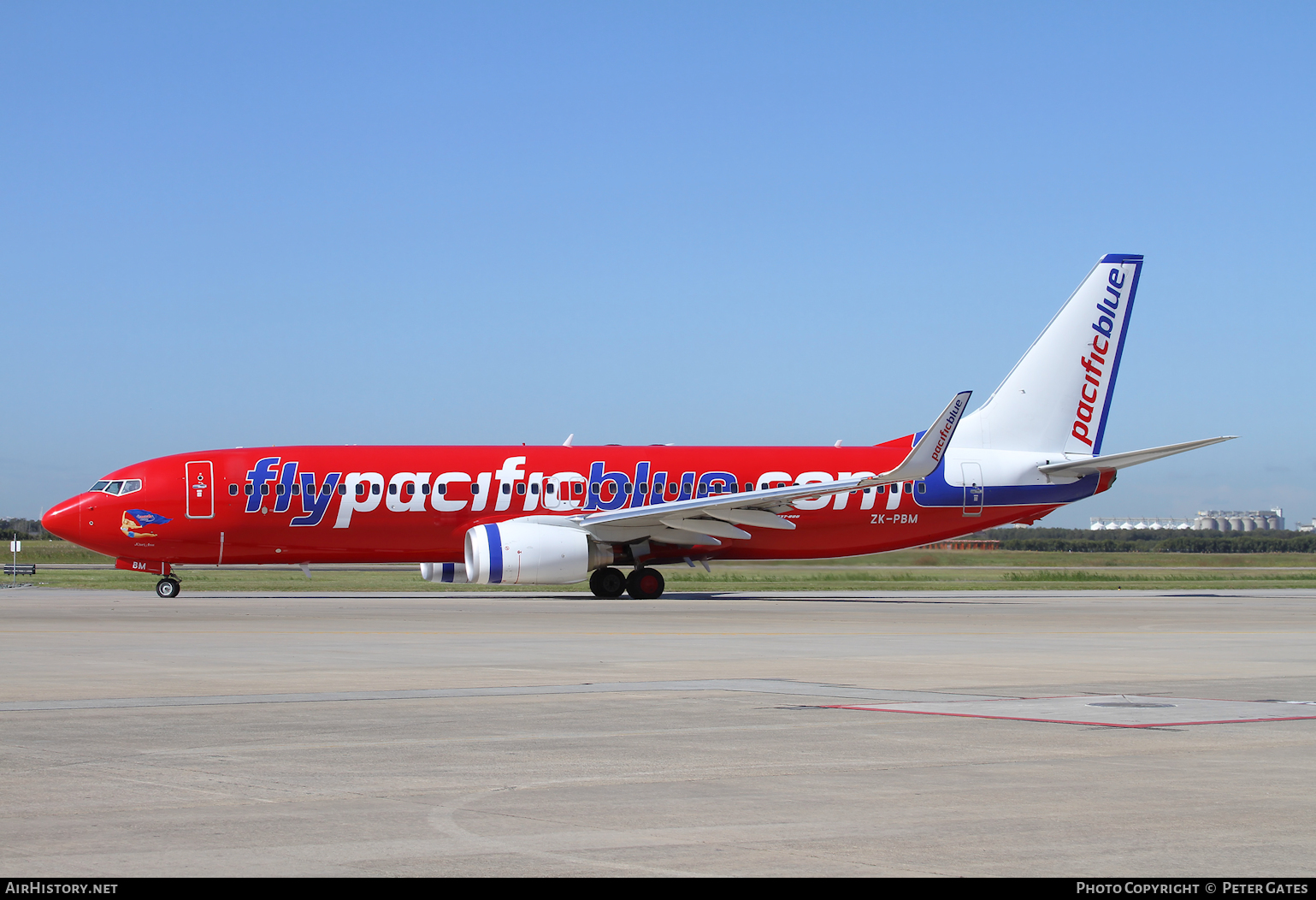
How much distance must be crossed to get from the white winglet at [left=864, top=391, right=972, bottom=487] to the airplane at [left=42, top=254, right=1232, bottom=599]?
0.19 feet

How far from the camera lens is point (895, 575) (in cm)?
5650

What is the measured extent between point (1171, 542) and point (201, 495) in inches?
3712

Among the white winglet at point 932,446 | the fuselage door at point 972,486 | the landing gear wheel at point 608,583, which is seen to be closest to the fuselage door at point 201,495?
the landing gear wheel at point 608,583

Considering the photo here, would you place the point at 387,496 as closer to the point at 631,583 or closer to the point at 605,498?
the point at 605,498

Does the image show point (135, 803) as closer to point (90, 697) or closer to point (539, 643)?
point (90, 697)

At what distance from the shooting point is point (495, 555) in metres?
36.7

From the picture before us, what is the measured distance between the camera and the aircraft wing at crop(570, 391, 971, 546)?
36500 mm

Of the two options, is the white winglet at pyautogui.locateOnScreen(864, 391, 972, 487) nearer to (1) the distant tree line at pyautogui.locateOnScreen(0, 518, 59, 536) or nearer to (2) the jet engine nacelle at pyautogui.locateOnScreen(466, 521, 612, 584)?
(2) the jet engine nacelle at pyautogui.locateOnScreen(466, 521, 612, 584)

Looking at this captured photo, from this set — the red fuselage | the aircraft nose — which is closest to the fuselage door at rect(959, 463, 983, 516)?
the red fuselage

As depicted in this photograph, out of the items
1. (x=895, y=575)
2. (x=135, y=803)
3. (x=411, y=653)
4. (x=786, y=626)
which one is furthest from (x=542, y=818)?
(x=895, y=575)

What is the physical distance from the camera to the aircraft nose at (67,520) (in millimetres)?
38438

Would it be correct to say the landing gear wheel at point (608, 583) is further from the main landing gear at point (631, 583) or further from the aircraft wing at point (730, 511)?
the aircraft wing at point (730, 511)

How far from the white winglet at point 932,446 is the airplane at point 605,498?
0.19 ft

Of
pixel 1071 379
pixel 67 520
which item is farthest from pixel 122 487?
pixel 1071 379
